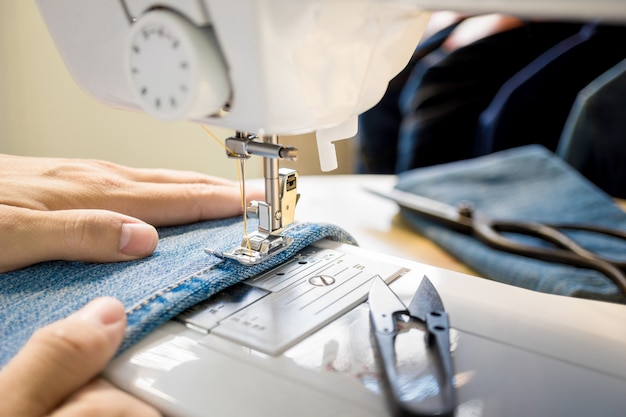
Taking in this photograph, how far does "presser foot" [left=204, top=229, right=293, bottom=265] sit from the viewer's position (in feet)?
1.84

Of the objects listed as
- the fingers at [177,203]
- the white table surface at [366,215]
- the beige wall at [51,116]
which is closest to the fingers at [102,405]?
the fingers at [177,203]

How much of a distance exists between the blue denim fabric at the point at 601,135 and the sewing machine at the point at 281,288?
2.18 feet

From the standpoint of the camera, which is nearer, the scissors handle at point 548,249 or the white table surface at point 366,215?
the scissors handle at point 548,249

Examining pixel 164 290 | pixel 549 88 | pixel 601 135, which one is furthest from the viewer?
pixel 549 88

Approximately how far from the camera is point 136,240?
57cm

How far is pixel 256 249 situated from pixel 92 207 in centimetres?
21

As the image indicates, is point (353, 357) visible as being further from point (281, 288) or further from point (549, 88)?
point (549, 88)

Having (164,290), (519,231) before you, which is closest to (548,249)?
(519,231)

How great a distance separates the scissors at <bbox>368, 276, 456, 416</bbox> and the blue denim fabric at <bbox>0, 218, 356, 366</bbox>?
0.39 feet

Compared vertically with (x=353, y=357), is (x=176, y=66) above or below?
above

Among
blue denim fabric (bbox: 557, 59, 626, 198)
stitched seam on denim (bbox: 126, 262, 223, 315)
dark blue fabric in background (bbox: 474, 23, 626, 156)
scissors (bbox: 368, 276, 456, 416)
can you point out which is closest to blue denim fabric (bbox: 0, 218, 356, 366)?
stitched seam on denim (bbox: 126, 262, 223, 315)

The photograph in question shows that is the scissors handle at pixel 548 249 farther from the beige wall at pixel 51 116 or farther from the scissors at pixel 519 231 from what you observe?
the beige wall at pixel 51 116

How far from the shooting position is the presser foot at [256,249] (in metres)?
0.56

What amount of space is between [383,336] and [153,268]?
0.21m
